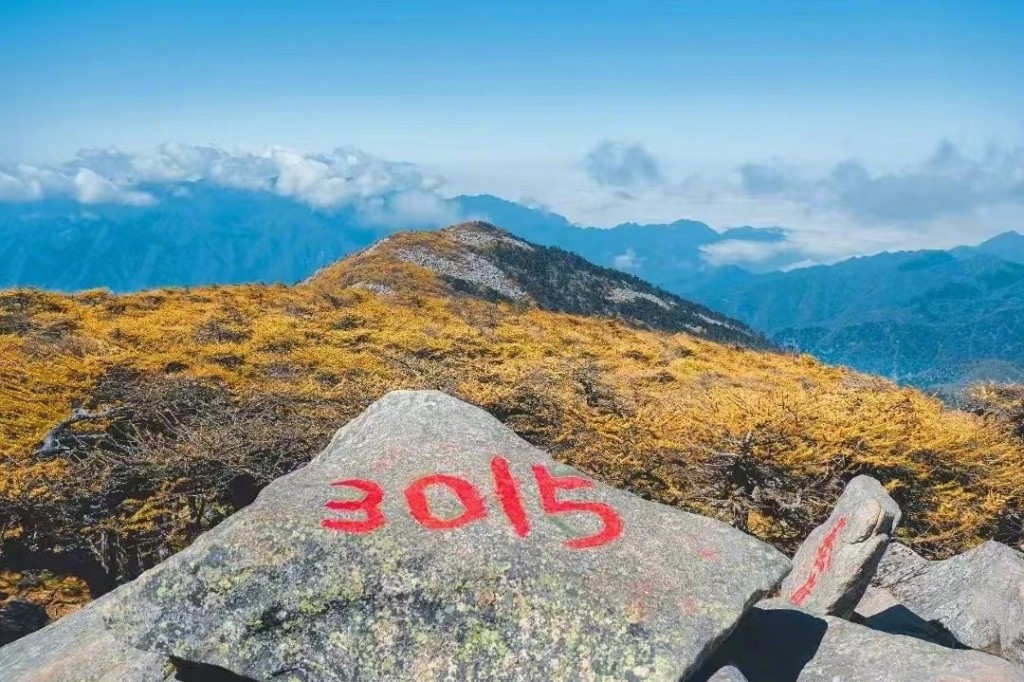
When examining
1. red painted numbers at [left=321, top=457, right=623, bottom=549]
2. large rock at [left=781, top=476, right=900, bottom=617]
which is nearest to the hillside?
large rock at [left=781, top=476, right=900, bottom=617]

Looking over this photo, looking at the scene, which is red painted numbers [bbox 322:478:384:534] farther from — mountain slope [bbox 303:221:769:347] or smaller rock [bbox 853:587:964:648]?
mountain slope [bbox 303:221:769:347]

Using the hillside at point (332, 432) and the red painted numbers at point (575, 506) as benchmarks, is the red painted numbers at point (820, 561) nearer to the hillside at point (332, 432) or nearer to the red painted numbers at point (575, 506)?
the hillside at point (332, 432)

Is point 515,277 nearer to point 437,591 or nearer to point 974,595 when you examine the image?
point 974,595

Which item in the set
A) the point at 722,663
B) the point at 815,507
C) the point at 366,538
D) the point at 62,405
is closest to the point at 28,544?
the point at 62,405

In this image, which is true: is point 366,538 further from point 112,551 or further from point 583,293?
point 583,293

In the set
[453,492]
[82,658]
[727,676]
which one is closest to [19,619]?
[82,658]
